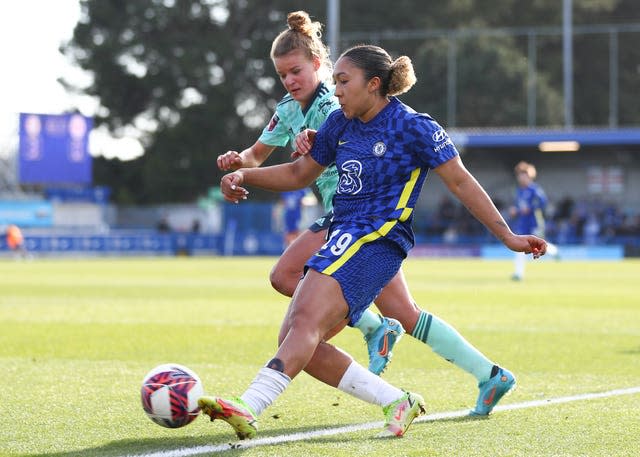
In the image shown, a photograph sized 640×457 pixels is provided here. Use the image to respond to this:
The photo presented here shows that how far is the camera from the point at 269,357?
9117 mm

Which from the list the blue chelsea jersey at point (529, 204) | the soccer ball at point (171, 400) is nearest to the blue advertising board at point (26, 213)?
the blue chelsea jersey at point (529, 204)

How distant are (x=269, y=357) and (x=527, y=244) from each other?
4.01 meters

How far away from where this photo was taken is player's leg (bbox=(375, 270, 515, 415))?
6176mm

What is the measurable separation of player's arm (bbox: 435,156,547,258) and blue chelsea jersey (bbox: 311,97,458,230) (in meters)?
0.07

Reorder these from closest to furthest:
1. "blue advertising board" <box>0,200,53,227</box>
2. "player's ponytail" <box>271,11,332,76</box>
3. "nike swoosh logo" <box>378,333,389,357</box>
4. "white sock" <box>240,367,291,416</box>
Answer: "white sock" <box>240,367,291,416</box>, "player's ponytail" <box>271,11,332,76</box>, "nike swoosh logo" <box>378,333,389,357</box>, "blue advertising board" <box>0,200,53,227</box>

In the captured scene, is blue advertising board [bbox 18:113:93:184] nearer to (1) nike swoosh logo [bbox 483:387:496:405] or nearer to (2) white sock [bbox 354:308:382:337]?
(2) white sock [bbox 354:308:382:337]

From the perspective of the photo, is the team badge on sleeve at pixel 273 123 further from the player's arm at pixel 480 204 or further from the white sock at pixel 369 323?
the player's arm at pixel 480 204

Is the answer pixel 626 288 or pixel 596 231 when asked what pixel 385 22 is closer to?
pixel 596 231

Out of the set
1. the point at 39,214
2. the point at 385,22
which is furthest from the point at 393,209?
the point at 385,22

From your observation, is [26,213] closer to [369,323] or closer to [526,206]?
[526,206]

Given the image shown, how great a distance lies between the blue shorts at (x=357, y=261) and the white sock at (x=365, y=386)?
317 millimetres

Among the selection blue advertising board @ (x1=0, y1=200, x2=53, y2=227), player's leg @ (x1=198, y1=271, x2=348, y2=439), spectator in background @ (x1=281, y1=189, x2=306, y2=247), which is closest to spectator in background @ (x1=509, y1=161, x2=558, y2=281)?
spectator in background @ (x1=281, y1=189, x2=306, y2=247)

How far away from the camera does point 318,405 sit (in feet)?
21.6

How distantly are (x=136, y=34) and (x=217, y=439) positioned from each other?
5390 cm
